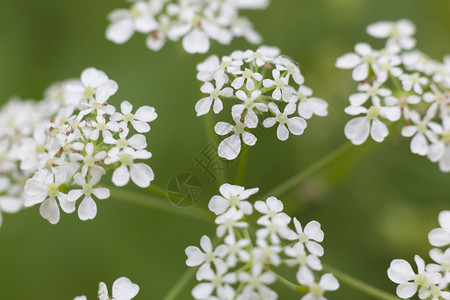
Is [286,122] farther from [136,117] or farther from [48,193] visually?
[48,193]

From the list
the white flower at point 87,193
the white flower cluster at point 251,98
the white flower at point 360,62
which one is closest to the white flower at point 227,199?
the white flower cluster at point 251,98

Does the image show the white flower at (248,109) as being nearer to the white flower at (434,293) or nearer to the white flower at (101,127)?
the white flower at (101,127)

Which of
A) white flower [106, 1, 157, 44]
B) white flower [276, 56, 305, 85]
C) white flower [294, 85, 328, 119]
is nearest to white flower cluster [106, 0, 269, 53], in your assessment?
white flower [106, 1, 157, 44]

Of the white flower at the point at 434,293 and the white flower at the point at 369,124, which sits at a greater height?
the white flower at the point at 369,124

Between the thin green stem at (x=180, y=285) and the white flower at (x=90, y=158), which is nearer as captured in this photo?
the white flower at (x=90, y=158)

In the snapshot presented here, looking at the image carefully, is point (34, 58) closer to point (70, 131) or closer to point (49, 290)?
point (49, 290)

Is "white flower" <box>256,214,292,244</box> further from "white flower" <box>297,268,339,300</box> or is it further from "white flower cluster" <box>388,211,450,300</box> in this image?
"white flower cluster" <box>388,211,450,300</box>

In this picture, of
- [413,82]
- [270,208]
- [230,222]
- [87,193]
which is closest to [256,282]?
[230,222]
